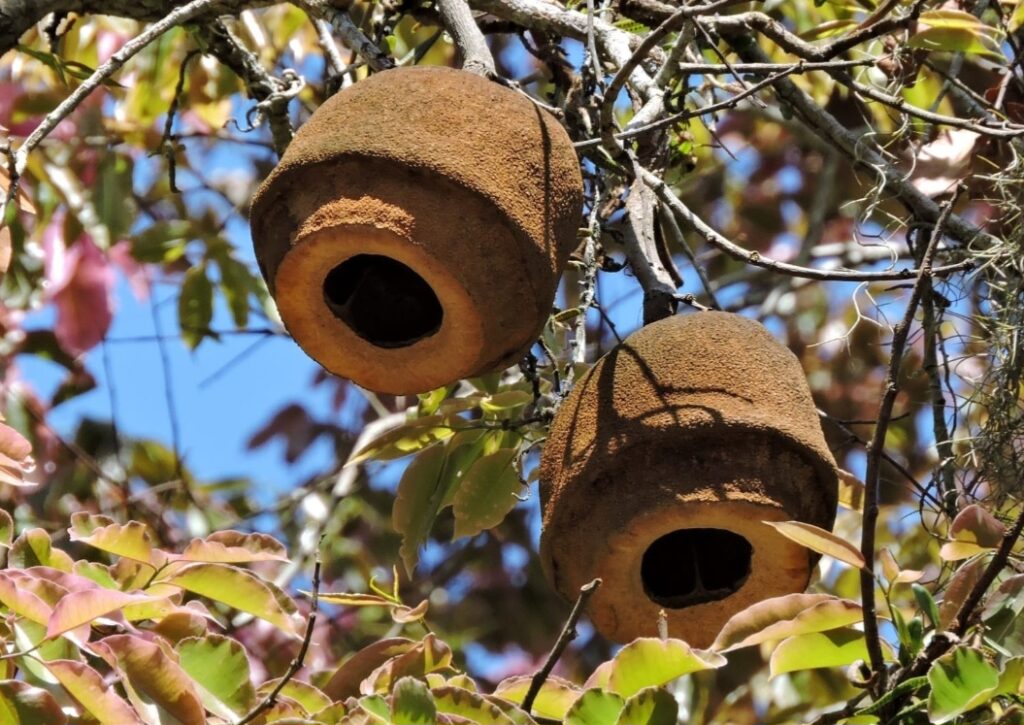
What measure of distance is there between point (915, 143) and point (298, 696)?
1.50 meters

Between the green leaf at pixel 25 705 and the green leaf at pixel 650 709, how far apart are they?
0.52m

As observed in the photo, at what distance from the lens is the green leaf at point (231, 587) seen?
6.04 feet

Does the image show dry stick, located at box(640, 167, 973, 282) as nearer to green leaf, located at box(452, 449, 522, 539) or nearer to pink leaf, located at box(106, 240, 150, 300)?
green leaf, located at box(452, 449, 522, 539)

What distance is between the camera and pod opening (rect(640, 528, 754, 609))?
2.02 m

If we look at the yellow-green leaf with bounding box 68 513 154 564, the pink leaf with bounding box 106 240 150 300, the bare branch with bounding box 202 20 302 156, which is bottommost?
the yellow-green leaf with bounding box 68 513 154 564

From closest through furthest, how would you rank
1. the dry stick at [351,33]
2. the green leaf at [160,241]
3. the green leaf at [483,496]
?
the dry stick at [351,33] → the green leaf at [483,496] → the green leaf at [160,241]

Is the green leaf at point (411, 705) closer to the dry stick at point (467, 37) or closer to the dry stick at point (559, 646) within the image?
the dry stick at point (559, 646)

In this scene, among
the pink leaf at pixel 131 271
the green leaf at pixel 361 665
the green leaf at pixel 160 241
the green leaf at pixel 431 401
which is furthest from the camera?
the pink leaf at pixel 131 271

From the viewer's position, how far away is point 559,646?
1.53m

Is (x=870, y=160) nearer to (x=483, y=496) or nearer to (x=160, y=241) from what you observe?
(x=483, y=496)

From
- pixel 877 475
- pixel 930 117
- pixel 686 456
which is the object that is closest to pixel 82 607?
pixel 686 456

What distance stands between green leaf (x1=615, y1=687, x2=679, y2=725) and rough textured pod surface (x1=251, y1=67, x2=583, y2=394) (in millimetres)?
439

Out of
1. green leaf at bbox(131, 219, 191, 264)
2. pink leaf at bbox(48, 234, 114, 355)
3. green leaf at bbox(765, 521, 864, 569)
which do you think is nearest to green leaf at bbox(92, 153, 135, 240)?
green leaf at bbox(131, 219, 191, 264)

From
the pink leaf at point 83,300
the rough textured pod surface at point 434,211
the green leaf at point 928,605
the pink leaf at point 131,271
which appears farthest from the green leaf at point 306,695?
the pink leaf at point 131,271
